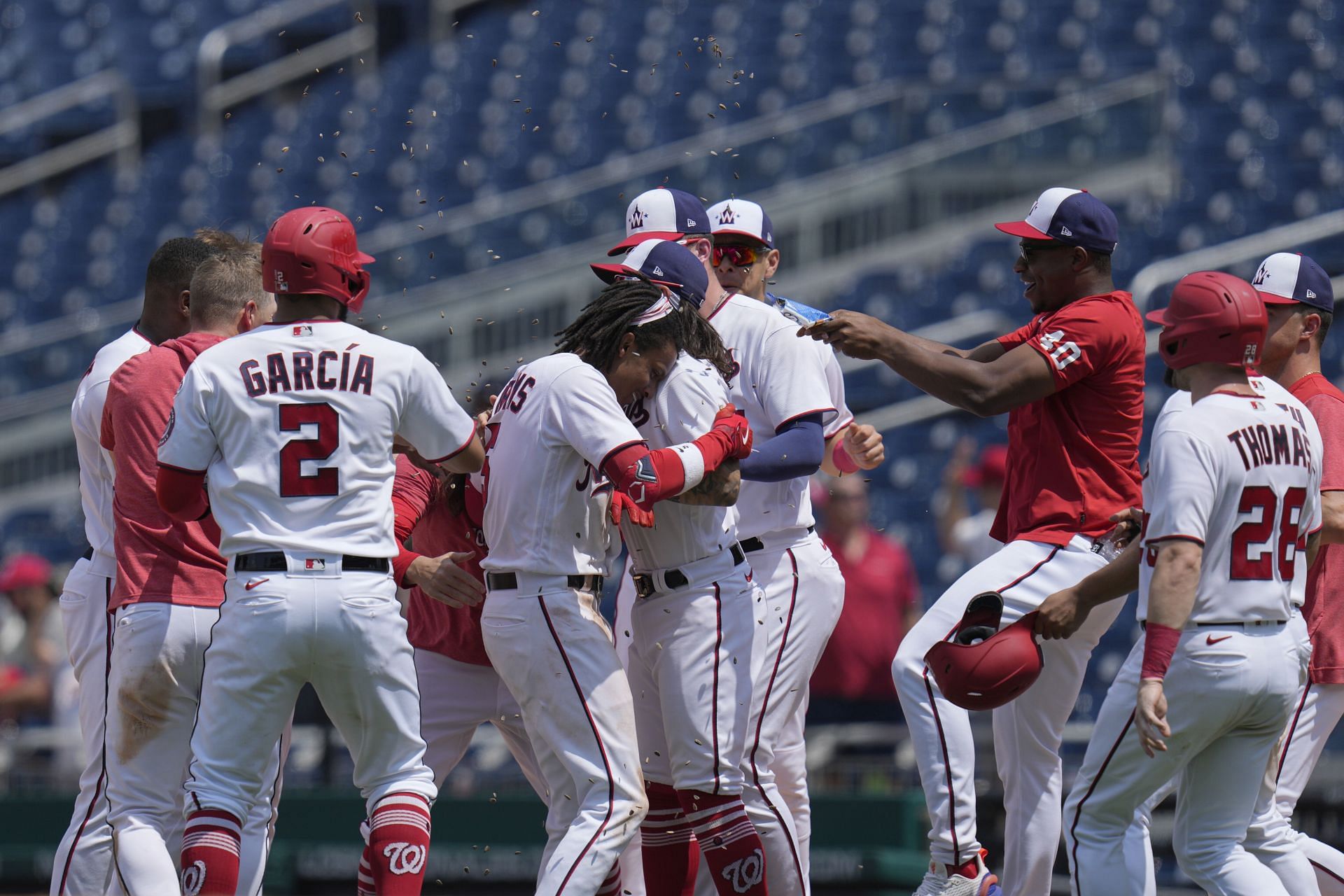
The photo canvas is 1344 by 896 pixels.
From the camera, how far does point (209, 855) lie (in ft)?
13.1

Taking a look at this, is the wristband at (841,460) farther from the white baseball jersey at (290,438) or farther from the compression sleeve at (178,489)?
the compression sleeve at (178,489)

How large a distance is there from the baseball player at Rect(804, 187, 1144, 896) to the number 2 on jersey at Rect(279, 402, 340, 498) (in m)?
1.36

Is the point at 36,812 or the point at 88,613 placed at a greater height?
the point at 88,613

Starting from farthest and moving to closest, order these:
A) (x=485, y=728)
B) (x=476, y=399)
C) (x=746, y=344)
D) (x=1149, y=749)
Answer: (x=485, y=728), (x=476, y=399), (x=746, y=344), (x=1149, y=749)

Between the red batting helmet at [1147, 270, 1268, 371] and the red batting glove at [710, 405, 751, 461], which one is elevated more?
the red batting helmet at [1147, 270, 1268, 371]


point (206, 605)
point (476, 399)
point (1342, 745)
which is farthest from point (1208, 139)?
point (206, 605)

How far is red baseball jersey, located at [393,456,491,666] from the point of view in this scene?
4957 millimetres

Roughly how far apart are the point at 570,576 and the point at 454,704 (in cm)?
89

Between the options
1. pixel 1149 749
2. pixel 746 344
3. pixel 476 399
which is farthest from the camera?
pixel 476 399

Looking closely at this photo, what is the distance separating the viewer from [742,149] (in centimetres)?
1266

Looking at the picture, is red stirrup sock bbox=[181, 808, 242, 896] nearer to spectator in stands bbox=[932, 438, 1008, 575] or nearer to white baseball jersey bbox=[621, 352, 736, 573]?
white baseball jersey bbox=[621, 352, 736, 573]

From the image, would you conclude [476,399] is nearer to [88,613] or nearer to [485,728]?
[88,613]

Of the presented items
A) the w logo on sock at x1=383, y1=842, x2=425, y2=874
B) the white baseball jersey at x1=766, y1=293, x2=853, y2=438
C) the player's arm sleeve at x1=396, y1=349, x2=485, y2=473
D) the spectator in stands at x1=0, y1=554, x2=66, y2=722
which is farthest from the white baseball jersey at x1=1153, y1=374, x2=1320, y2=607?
the spectator in stands at x1=0, y1=554, x2=66, y2=722

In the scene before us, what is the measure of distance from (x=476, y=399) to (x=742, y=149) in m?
6.81
